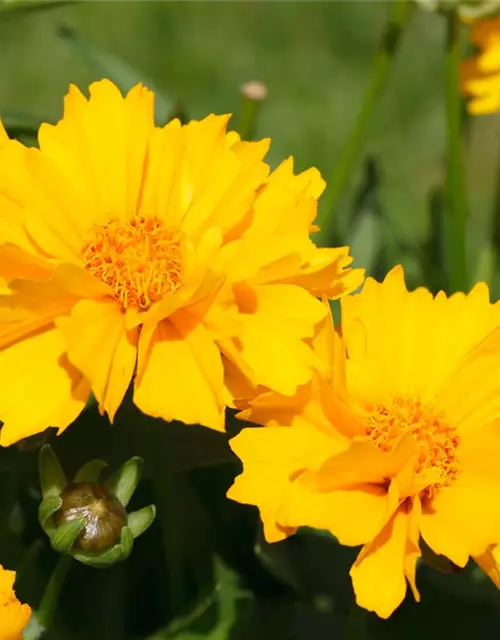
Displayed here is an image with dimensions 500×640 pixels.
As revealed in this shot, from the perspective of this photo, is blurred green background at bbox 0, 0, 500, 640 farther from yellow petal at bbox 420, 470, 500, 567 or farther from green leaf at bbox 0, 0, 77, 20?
yellow petal at bbox 420, 470, 500, 567

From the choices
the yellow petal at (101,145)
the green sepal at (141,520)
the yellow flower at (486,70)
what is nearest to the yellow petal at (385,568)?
the green sepal at (141,520)

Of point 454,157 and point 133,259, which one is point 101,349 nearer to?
point 133,259

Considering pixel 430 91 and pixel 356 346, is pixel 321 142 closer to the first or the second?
pixel 430 91

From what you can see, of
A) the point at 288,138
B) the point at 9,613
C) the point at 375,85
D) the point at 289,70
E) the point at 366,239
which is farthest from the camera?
the point at 289,70

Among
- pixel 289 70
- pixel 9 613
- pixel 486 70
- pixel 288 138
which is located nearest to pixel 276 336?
pixel 9 613

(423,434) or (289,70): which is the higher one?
(423,434)

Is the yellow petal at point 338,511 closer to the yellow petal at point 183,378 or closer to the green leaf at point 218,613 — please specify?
the yellow petal at point 183,378

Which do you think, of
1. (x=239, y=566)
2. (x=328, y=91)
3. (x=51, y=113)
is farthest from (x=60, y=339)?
(x=328, y=91)
